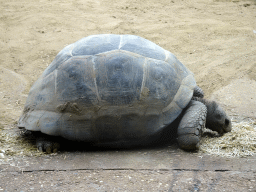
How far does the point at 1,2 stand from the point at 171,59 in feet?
24.2

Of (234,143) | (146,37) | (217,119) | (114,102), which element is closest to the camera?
(114,102)

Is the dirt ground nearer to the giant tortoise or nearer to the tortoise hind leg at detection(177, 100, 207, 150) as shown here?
the tortoise hind leg at detection(177, 100, 207, 150)

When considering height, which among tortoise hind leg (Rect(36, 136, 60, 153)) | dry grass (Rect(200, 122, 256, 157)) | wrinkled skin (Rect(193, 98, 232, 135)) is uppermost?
wrinkled skin (Rect(193, 98, 232, 135))

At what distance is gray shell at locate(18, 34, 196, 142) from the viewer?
→ 386 cm

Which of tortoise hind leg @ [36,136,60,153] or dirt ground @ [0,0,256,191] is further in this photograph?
tortoise hind leg @ [36,136,60,153]

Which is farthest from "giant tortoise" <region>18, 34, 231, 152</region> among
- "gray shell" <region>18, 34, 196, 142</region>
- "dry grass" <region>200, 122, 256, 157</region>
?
"dry grass" <region>200, 122, 256, 157</region>

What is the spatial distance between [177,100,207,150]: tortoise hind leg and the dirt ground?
0.40 ft

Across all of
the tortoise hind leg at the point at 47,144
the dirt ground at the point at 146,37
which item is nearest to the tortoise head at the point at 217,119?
the dirt ground at the point at 146,37

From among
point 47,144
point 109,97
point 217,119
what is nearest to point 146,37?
point 217,119

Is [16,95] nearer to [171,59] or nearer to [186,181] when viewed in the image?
[171,59]

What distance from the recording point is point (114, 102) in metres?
3.84

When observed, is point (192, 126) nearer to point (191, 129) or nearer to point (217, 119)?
point (191, 129)

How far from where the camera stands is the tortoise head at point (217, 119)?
4312 millimetres

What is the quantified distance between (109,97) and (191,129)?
98 centimetres
